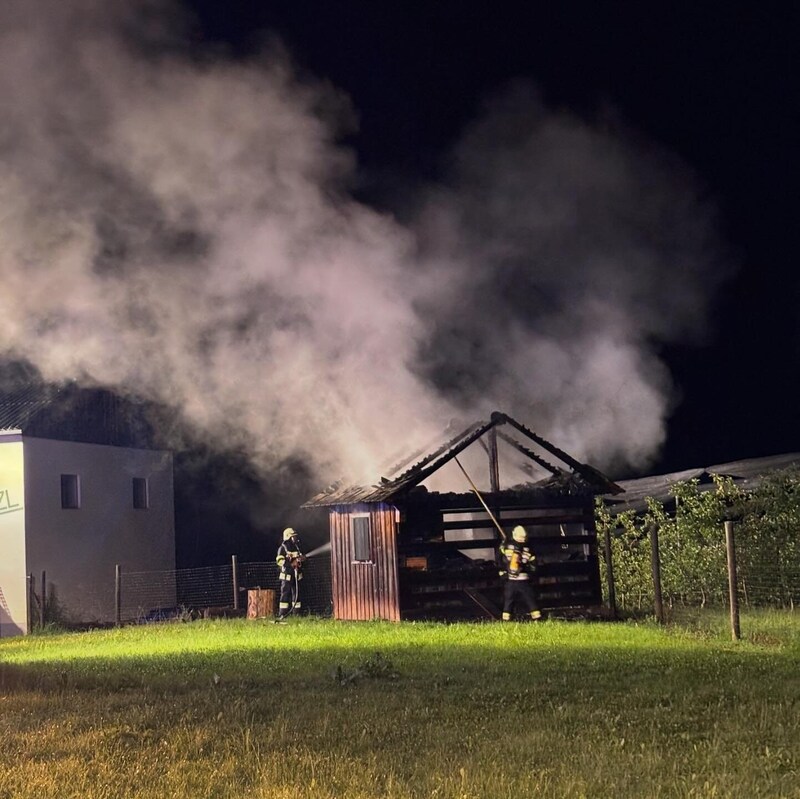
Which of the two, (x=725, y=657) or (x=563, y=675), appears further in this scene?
(x=725, y=657)

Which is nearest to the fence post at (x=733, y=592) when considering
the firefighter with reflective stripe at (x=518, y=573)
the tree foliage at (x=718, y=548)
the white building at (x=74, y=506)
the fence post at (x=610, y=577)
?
the tree foliage at (x=718, y=548)

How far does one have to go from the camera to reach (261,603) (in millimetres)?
22375

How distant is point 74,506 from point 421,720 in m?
20.9

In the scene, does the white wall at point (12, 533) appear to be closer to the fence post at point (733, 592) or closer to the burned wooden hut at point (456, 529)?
the burned wooden hut at point (456, 529)

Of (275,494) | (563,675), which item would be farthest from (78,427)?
(563,675)

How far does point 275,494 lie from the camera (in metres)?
33.1

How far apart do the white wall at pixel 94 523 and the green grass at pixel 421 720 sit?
1235cm

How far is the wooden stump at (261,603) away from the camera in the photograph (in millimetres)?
22297

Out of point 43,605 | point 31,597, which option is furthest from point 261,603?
point 31,597

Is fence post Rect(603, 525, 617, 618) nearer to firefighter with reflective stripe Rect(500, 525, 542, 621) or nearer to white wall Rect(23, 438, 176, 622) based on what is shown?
firefighter with reflective stripe Rect(500, 525, 542, 621)

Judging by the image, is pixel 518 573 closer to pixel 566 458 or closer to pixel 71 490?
pixel 566 458

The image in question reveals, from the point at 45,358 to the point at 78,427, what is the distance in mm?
3904

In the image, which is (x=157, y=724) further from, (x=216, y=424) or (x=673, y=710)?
(x=216, y=424)

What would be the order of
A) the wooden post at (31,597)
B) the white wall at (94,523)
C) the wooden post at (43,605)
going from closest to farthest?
the wooden post at (43,605), the wooden post at (31,597), the white wall at (94,523)
